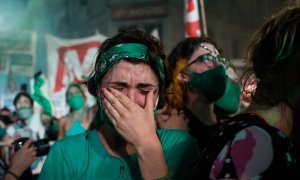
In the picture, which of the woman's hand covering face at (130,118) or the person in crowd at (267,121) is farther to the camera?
the woman's hand covering face at (130,118)

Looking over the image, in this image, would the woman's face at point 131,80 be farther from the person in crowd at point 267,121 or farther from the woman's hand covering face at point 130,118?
the person in crowd at point 267,121

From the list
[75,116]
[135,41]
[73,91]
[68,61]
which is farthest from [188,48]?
[68,61]

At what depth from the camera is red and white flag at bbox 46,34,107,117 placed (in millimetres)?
8227

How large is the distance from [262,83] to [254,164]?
30 centimetres

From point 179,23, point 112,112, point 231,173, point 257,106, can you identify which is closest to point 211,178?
point 231,173

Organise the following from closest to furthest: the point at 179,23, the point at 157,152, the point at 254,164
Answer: the point at 254,164 < the point at 157,152 < the point at 179,23

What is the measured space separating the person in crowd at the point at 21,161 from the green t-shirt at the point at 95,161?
0.92 m

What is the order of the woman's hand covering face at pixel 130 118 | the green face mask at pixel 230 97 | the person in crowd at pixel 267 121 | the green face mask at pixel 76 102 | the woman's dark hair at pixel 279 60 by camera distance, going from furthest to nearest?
1. the green face mask at pixel 76 102
2. the green face mask at pixel 230 97
3. the woman's hand covering face at pixel 130 118
4. the woman's dark hair at pixel 279 60
5. the person in crowd at pixel 267 121

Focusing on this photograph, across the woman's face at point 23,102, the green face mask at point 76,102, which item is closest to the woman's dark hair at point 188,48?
the green face mask at point 76,102

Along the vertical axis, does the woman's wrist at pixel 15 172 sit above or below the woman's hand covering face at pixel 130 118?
below

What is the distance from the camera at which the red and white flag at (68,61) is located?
8.23 metres

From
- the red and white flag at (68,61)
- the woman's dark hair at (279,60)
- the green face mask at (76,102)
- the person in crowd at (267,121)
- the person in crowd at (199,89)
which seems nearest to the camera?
the person in crowd at (267,121)

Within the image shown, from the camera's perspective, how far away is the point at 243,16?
16.0 metres

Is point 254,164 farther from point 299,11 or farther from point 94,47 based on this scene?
point 94,47
